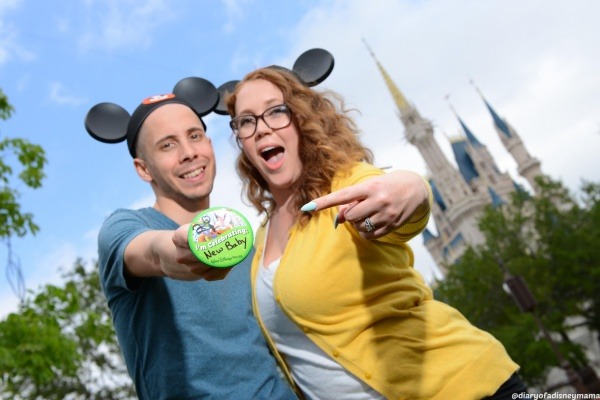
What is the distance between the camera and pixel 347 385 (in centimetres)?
218

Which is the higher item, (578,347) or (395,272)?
(395,272)

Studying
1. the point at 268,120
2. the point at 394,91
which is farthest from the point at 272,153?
the point at 394,91

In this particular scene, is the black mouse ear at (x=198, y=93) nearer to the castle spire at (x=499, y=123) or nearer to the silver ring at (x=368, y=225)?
the silver ring at (x=368, y=225)

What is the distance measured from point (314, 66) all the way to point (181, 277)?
2.07 meters

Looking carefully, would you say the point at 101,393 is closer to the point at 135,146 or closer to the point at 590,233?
the point at 135,146

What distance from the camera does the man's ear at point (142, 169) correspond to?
8.91 ft

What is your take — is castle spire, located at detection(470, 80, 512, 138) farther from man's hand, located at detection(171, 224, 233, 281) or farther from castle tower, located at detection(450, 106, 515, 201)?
man's hand, located at detection(171, 224, 233, 281)

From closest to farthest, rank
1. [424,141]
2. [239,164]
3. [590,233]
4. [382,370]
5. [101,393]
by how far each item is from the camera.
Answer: [382,370], [239,164], [101,393], [590,233], [424,141]

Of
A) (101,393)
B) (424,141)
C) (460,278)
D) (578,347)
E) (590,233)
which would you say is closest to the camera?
(101,393)

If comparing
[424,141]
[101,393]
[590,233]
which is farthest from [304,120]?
[424,141]

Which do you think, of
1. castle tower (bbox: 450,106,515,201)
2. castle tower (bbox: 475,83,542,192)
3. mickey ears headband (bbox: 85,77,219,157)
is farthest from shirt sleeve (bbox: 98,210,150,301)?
castle tower (bbox: 450,106,515,201)

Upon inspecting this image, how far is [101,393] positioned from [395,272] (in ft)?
70.3

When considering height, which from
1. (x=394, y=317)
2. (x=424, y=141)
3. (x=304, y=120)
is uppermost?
(x=424, y=141)

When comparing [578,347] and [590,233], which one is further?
[590,233]
